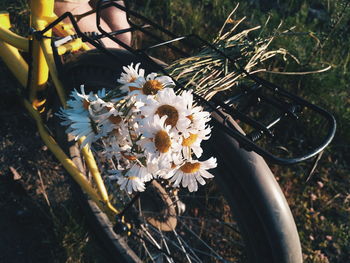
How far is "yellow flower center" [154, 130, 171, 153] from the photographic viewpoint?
938 millimetres

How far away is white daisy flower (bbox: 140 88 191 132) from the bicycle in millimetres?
161

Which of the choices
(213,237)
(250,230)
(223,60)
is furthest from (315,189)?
(223,60)

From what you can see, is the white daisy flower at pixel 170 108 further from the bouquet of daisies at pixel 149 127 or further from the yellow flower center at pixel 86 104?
the yellow flower center at pixel 86 104

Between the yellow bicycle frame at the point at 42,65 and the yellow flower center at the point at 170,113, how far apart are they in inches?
26.6

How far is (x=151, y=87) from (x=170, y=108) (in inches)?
4.6

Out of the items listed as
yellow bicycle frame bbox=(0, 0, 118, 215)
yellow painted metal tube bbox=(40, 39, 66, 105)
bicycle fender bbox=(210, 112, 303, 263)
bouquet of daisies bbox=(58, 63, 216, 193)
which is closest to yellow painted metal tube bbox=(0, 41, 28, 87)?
yellow bicycle frame bbox=(0, 0, 118, 215)

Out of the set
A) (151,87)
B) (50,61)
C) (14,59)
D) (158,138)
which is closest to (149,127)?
(158,138)

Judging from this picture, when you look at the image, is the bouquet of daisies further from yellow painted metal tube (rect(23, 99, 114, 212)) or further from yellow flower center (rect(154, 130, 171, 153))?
yellow painted metal tube (rect(23, 99, 114, 212))

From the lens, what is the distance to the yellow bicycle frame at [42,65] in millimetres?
1568

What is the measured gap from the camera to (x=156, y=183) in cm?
202

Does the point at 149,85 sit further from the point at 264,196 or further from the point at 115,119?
the point at 264,196

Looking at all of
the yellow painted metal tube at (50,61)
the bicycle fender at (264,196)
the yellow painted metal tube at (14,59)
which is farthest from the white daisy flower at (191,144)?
the yellow painted metal tube at (14,59)

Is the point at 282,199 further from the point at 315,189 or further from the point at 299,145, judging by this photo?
the point at 299,145

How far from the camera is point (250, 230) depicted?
1.27m
